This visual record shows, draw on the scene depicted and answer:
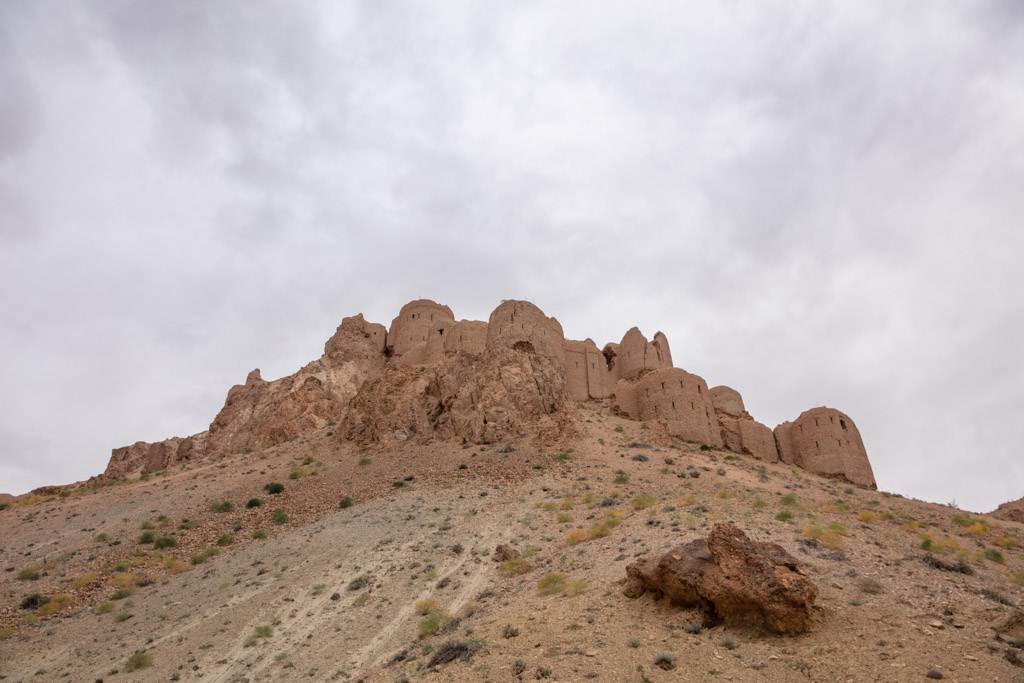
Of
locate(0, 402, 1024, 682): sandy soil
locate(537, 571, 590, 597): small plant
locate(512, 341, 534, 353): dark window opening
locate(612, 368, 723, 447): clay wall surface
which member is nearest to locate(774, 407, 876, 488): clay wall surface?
locate(612, 368, 723, 447): clay wall surface

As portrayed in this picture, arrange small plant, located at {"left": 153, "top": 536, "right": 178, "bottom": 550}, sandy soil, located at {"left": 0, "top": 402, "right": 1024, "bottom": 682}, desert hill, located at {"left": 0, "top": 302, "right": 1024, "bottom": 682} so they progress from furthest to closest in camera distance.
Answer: small plant, located at {"left": 153, "top": 536, "right": 178, "bottom": 550}, desert hill, located at {"left": 0, "top": 302, "right": 1024, "bottom": 682}, sandy soil, located at {"left": 0, "top": 402, "right": 1024, "bottom": 682}

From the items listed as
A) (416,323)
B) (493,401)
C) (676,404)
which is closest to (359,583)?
(493,401)

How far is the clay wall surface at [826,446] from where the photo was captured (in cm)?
3569

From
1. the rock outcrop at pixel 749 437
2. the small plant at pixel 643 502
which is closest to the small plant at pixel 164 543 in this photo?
the small plant at pixel 643 502

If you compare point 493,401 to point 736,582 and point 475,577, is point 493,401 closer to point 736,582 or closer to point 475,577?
point 475,577

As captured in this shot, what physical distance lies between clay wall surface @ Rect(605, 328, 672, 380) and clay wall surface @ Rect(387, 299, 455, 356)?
42.6 ft

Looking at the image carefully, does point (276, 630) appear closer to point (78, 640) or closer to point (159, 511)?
point (78, 640)

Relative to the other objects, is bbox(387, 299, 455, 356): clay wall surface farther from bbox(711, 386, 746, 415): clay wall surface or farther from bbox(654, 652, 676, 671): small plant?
bbox(654, 652, 676, 671): small plant

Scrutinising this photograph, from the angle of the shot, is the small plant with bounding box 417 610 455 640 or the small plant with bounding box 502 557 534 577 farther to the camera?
the small plant with bounding box 502 557 534 577

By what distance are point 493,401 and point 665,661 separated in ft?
77.4

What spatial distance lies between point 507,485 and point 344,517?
21.5 ft

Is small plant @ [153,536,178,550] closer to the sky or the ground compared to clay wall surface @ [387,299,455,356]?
closer to the ground

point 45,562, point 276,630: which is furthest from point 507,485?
point 45,562

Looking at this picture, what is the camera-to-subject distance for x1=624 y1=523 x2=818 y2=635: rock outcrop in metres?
10.6
